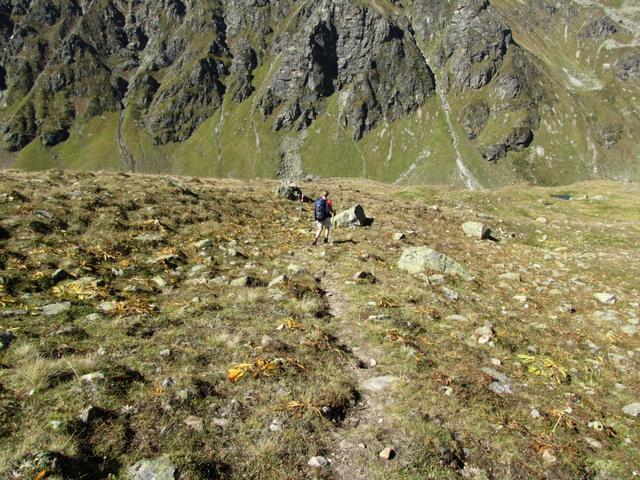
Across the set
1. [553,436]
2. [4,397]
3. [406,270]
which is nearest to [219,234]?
[406,270]

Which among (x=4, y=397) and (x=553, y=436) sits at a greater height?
(x=4, y=397)

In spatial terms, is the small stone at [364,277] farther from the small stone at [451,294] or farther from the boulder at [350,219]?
the boulder at [350,219]

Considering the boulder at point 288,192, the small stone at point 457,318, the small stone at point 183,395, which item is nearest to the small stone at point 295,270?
the small stone at point 457,318

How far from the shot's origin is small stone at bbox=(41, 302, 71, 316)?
1069 cm

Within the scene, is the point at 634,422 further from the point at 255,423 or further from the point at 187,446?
the point at 187,446

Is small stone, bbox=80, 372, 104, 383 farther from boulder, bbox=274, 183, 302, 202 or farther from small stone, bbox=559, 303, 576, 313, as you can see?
boulder, bbox=274, 183, 302, 202

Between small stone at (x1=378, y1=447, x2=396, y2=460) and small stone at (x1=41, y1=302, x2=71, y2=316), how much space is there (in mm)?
8993

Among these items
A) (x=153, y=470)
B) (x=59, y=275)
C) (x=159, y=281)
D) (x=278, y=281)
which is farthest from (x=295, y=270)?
(x=153, y=470)

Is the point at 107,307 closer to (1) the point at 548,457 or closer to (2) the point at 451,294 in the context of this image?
(1) the point at 548,457

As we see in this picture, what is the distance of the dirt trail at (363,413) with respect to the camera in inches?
271

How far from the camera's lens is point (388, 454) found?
23.0 feet

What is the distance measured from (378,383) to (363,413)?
113cm

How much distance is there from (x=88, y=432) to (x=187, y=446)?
1.58 meters

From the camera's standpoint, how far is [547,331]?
12633 millimetres
